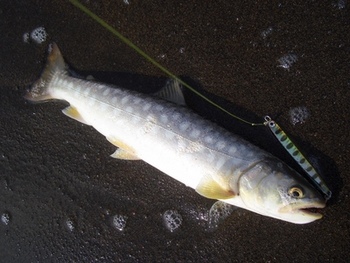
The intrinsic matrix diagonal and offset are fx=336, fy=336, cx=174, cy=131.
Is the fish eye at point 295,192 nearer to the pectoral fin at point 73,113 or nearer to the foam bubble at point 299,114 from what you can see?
the foam bubble at point 299,114

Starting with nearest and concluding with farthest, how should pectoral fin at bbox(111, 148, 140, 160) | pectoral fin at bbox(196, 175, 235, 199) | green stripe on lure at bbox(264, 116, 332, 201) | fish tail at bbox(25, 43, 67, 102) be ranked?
1. pectoral fin at bbox(196, 175, 235, 199)
2. green stripe on lure at bbox(264, 116, 332, 201)
3. pectoral fin at bbox(111, 148, 140, 160)
4. fish tail at bbox(25, 43, 67, 102)

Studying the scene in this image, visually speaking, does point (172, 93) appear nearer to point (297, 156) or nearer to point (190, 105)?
point (190, 105)

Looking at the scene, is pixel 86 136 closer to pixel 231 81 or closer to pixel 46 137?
pixel 46 137

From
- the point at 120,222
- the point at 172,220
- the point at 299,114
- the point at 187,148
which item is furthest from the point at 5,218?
the point at 299,114

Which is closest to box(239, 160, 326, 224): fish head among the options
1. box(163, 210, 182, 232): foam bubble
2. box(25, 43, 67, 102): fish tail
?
box(163, 210, 182, 232): foam bubble

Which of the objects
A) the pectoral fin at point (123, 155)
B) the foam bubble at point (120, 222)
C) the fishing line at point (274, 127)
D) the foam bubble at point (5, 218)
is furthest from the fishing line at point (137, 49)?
the foam bubble at point (5, 218)

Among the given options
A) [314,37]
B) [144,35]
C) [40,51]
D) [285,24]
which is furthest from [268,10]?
[40,51]

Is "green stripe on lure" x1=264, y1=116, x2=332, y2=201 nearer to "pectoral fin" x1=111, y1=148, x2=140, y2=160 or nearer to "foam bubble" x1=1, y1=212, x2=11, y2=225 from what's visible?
→ "pectoral fin" x1=111, y1=148, x2=140, y2=160
